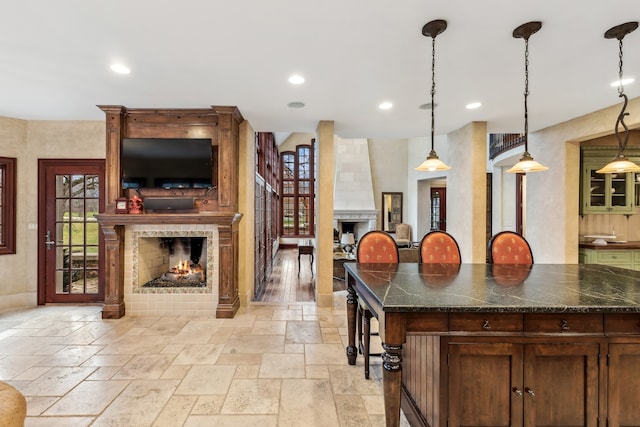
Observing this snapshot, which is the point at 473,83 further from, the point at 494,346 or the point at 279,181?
the point at 279,181

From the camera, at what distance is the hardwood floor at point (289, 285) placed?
4.91 meters

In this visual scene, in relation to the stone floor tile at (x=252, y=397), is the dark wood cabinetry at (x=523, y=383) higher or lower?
higher

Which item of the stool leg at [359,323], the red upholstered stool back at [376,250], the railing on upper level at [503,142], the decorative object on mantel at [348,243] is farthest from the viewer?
the decorative object on mantel at [348,243]

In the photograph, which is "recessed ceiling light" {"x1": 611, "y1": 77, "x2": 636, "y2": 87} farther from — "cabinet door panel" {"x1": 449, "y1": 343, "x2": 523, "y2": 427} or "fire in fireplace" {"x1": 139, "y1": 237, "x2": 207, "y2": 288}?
"fire in fireplace" {"x1": 139, "y1": 237, "x2": 207, "y2": 288}

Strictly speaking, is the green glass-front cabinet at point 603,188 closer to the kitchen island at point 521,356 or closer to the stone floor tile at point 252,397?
the kitchen island at point 521,356

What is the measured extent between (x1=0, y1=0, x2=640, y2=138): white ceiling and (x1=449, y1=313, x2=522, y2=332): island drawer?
192cm

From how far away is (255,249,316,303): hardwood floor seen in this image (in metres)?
4.91

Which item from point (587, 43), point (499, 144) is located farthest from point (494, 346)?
point (499, 144)

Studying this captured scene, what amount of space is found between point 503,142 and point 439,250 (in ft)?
18.1

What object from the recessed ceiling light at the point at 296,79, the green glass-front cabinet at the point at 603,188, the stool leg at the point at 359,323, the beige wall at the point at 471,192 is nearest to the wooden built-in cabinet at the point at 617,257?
the green glass-front cabinet at the point at 603,188

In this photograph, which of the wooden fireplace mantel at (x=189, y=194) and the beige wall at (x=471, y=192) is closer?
the wooden fireplace mantel at (x=189, y=194)

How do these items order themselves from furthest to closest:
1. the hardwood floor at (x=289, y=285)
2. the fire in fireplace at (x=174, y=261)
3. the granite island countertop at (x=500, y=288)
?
1. the hardwood floor at (x=289, y=285)
2. the fire in fireplace at (x=174, y=261)
3. the granite island countertop at (x=500, y=288)

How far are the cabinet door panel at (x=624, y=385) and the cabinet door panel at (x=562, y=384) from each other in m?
0.09

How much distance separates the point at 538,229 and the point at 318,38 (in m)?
4.74
